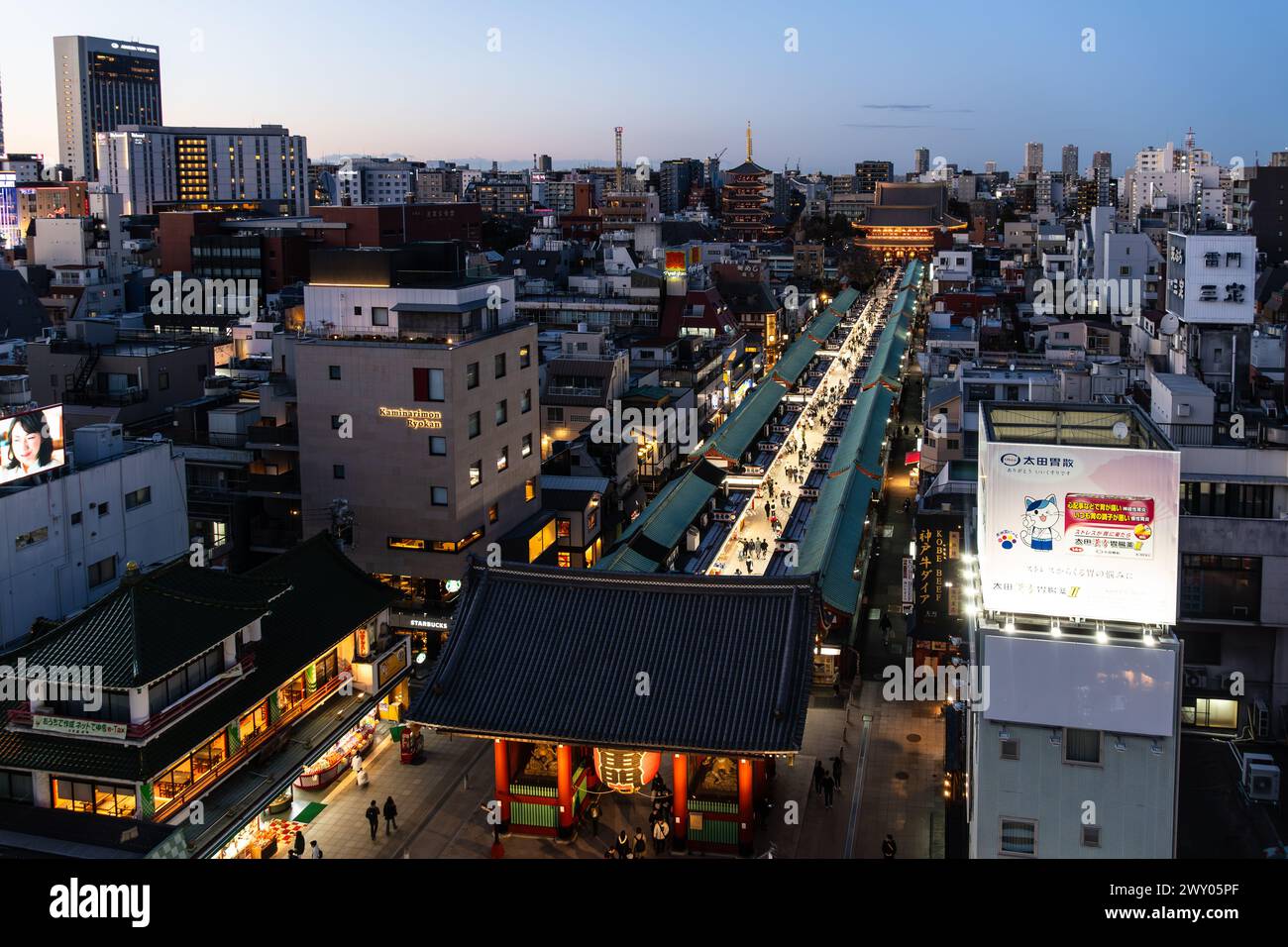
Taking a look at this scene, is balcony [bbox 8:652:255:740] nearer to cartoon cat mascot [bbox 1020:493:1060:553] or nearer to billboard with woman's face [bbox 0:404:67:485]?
billboard with woman's face [bbox 0:404:67:485]

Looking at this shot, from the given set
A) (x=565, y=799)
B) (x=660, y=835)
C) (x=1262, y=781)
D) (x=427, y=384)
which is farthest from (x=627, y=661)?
(x=427, y=384)

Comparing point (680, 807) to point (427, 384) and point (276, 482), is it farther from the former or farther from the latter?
point (276, 482)

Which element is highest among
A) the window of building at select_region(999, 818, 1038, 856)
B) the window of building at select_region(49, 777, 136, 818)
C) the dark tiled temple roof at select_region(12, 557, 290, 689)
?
the dark tiled temple roof at select_region(12, 557, 290, 689)

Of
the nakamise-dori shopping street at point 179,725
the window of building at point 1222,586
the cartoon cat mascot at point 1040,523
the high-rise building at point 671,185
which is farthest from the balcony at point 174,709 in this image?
the high-rise building at point 671,185

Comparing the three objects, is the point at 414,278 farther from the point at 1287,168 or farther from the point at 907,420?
the point at 1287,168

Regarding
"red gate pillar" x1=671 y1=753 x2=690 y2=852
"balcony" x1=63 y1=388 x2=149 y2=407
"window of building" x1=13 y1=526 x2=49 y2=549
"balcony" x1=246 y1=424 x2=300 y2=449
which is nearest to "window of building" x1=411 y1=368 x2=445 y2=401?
"balcony" x1=246 y1=424 x2=300 y2=449
